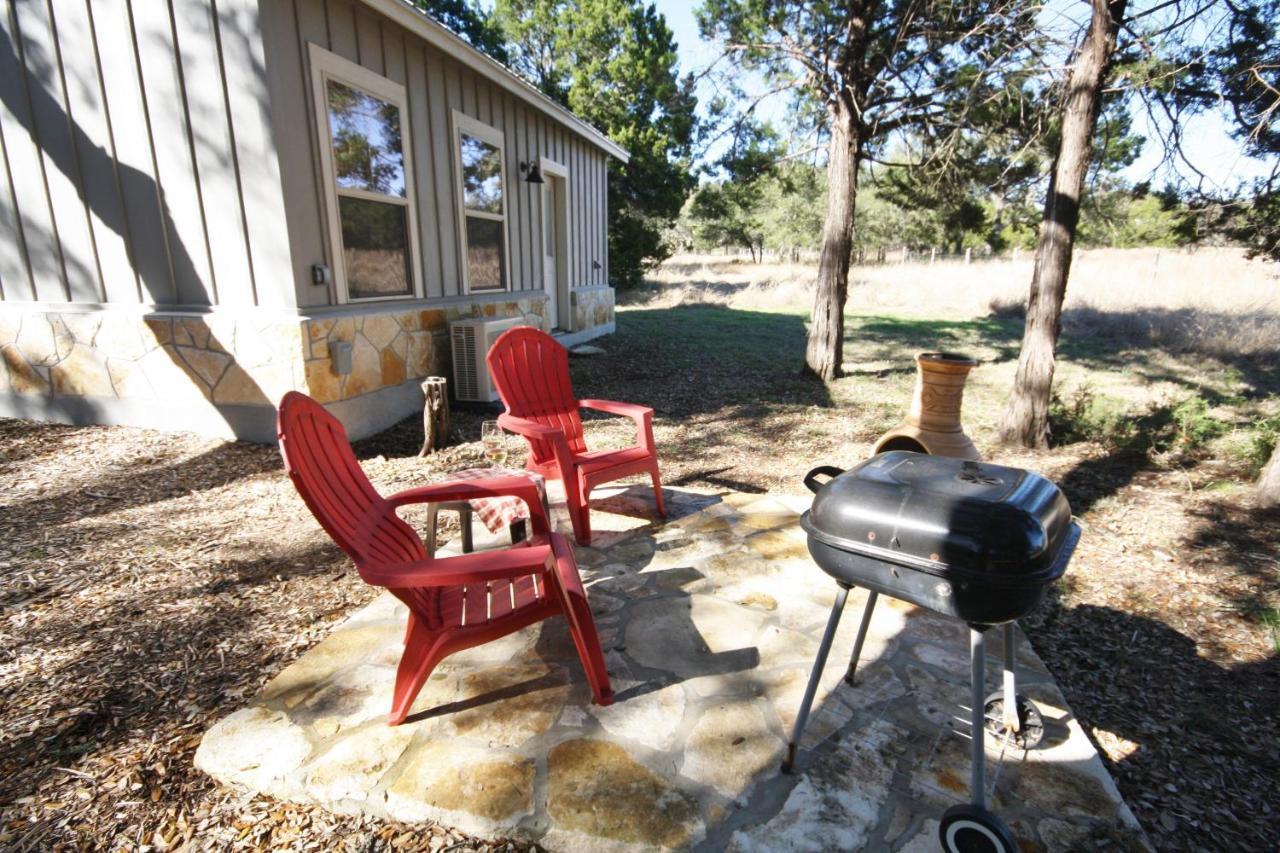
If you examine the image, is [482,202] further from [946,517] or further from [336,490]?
[946,517]

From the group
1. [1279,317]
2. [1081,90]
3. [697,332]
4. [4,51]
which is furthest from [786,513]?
[1279,317]

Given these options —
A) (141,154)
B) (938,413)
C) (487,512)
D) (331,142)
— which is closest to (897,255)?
(938,413)

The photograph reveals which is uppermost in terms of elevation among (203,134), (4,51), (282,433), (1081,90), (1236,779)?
(4,51)

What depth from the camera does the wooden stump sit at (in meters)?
3.98

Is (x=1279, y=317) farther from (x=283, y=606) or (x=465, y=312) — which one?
(x=283, y=606)

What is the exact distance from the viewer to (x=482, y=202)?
19.8 ft

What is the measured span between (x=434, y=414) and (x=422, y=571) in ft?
8.84

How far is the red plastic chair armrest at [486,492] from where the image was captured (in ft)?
6.44

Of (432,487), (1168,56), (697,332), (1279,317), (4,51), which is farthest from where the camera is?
(697,332)

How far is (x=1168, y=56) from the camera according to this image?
3629mm

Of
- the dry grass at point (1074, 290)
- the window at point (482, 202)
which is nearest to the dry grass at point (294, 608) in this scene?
the window at point (482, 202)

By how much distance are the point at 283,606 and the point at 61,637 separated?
0.66m

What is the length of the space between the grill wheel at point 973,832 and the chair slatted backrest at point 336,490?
1.44m

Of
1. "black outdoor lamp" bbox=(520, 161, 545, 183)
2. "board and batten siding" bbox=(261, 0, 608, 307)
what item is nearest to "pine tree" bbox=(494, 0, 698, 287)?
"board and batten siding" bbox=(261, 0, 608, 307)
